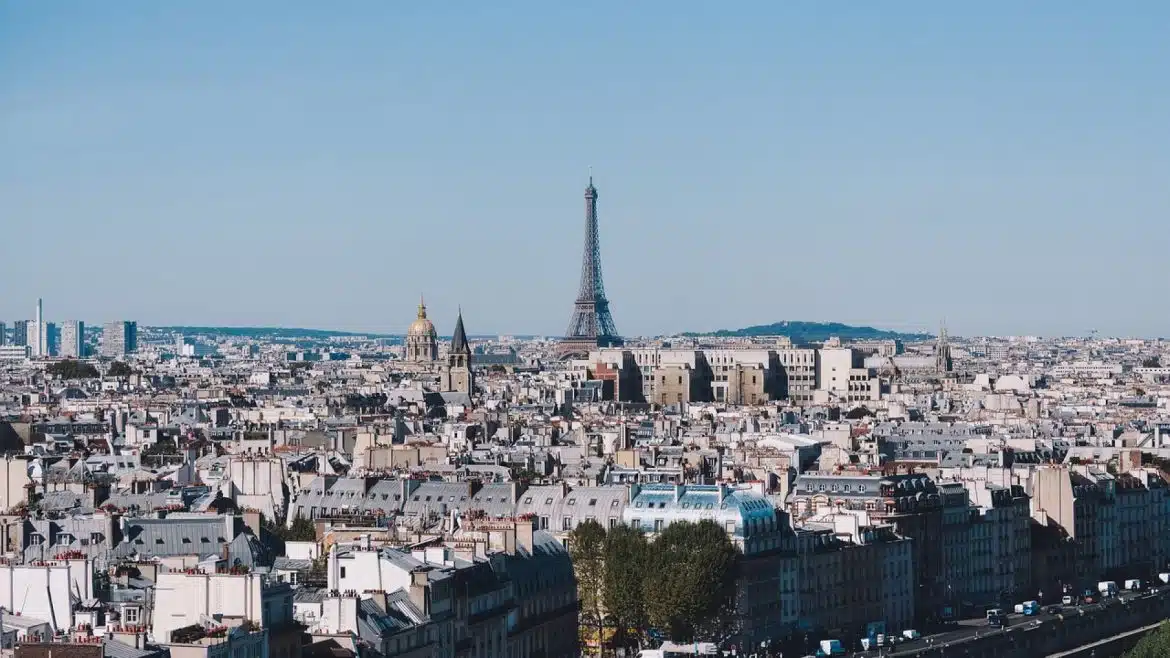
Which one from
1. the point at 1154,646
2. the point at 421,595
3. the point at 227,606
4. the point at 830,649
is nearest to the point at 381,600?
the point at 421,595

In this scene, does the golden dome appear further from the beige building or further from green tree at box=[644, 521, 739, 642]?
green tree at box=[644, 521, 739, 642]

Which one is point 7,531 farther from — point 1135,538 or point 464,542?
point 1135,538

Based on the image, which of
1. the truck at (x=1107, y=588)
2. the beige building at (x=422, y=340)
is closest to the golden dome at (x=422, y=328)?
the beige building at (x=422, y=340)

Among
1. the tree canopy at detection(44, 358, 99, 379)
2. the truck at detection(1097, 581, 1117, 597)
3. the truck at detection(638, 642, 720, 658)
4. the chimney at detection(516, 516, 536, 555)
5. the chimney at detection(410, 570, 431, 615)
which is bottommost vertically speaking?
the truck at detection(1097, 581, 1117, 597)

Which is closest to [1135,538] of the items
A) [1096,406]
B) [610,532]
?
[610,532]

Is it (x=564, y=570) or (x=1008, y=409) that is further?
(x=1008, y=409)

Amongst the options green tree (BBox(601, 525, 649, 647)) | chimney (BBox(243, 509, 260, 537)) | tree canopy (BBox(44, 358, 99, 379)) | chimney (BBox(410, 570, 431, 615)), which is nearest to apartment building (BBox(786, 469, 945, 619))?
green tree (BBox(601, 525, 649, 647))

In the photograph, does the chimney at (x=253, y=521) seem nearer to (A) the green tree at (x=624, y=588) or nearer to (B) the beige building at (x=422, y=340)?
→ (A) the green tree at (x=624, y=588)
